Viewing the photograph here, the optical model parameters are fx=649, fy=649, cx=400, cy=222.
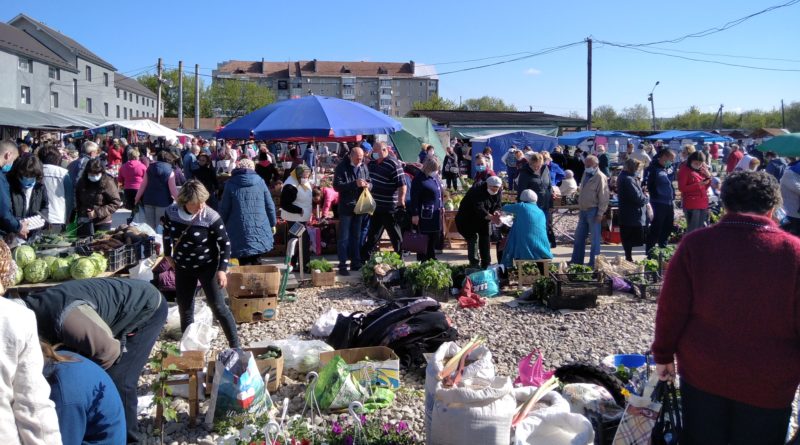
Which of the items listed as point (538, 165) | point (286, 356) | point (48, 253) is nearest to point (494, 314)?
point (286, 356)

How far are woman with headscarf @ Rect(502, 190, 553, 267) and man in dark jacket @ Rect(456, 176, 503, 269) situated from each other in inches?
11.1

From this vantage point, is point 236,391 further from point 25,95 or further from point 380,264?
point 25,95

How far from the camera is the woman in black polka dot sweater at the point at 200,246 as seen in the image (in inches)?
205

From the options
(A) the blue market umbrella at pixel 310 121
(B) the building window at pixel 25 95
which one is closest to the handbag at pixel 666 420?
(A) the blue market umbrella at pixel 310 121

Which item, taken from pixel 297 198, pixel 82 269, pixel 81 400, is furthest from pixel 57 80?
pixel 81 400

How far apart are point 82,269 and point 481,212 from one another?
181 inches

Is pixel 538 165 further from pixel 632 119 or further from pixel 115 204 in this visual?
pixel 632 119

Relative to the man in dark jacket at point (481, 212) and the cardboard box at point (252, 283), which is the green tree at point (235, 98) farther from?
the cardboard box at point (252, 283)

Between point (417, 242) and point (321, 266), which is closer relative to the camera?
point (321, 266)

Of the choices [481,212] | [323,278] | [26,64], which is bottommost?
[323,278]

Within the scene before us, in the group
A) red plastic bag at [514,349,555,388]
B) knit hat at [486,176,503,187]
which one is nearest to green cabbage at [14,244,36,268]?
red plastic bag at [514,349,555,388]

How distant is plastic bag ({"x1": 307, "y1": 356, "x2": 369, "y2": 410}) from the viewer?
4496mm

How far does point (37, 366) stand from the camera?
7.55ft

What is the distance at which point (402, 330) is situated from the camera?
17.9 ft
